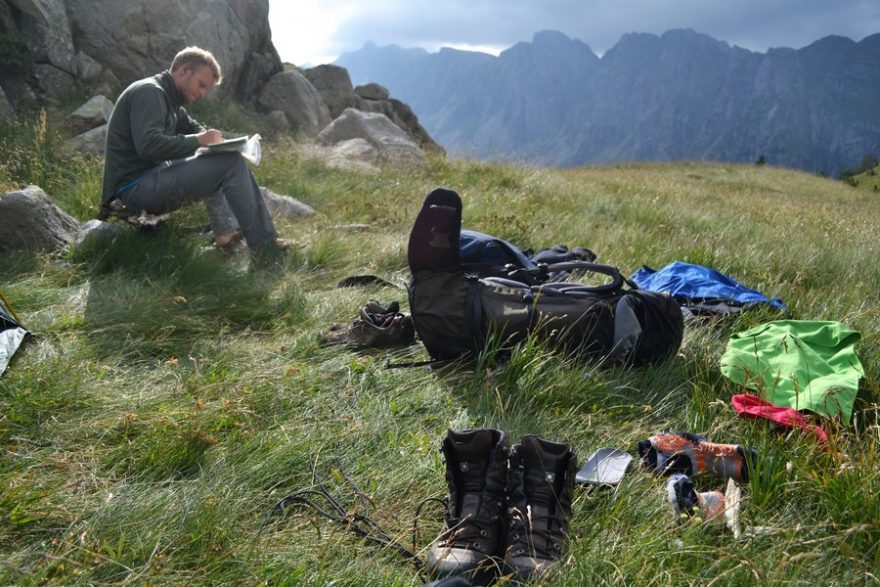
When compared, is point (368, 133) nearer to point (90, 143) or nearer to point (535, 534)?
point (90, 143)

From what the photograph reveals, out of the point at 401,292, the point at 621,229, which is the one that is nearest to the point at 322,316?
the point at 401,292

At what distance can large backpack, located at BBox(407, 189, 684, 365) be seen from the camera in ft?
11.1

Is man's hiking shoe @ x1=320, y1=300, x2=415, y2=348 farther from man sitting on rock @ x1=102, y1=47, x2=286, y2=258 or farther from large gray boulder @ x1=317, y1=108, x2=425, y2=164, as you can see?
large gray boulder @ x1=317, y1=108, x2=425, y2=164

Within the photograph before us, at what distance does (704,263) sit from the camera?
5312 mm

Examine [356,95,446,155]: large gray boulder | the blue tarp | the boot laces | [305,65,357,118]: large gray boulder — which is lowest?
→ the boot laces

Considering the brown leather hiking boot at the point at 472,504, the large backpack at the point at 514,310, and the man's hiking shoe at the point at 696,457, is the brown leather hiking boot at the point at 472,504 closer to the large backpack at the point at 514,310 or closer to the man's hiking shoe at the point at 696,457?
the man's hiking shoe at the point at 696,457

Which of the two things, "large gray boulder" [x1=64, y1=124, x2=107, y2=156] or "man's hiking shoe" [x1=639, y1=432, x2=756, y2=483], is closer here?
"man's hiking shoe" [x1=639, y1=432, x2=756, y2=483]

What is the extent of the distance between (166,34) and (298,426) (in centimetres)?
1545

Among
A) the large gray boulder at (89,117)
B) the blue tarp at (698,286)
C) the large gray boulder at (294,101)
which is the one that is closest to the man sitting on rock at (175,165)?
the blue tarp at (698,286)

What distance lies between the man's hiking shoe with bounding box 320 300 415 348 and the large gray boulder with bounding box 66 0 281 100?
13.4m

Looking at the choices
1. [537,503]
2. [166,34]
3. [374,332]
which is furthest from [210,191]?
[166,34]

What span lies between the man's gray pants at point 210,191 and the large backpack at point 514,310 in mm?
2323

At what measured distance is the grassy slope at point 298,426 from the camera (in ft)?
5.97

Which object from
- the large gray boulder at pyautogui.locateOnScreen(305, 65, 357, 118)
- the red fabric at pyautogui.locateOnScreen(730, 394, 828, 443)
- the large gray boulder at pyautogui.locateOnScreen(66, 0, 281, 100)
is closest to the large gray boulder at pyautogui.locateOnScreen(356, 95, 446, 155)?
the large gray boulder at pyautogui.locateOnScreen(305, 65, 357, 118)
